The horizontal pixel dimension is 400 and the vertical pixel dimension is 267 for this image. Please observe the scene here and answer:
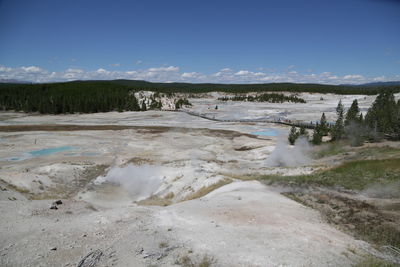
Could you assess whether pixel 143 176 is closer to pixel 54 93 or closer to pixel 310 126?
pixel 310 126

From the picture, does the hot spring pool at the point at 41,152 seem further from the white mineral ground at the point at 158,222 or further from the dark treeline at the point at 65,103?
the dark treeline at the point at 65,103

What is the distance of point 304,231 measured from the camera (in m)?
11.8

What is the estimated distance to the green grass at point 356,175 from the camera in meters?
20.5

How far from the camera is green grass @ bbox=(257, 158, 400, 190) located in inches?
806

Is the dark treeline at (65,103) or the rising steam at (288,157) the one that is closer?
the rising steam at (288,157)

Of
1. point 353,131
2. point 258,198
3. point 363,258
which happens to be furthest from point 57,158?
point 353,131

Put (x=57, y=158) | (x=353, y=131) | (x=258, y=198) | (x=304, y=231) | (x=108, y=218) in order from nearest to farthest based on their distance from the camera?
Result: 1. (x=304, y=231)
2. (x=108, y=218)
3. (x=258, y=198)
4. (x=57, y=158)
5. (x=353, y=131)

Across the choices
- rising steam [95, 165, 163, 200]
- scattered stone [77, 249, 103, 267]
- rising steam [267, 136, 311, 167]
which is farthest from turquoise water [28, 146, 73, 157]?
scattered stone [77, 249, 103, 267]

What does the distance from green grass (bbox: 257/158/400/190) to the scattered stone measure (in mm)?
15694

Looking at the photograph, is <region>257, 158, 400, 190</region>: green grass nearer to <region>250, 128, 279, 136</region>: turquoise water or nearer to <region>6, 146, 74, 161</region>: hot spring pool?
<region>250, 128, 279, 136</region>: turquoise water

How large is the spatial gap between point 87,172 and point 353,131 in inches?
1636

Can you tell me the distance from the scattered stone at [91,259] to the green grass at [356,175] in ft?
51.5

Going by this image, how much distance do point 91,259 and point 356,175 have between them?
21795 millimetres

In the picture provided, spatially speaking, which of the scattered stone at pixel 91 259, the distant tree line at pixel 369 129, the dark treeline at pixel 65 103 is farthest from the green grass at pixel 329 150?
the dark treeline at pixel 65 103
